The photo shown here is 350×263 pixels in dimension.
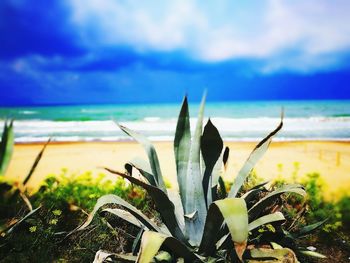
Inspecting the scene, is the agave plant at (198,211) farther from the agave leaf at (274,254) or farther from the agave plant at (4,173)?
the agave plant at (4,173)

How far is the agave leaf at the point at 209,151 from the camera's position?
9.50 ft

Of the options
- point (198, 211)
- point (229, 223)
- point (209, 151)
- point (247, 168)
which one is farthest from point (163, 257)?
point (247, 168)

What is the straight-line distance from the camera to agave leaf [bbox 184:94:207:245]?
113 inches

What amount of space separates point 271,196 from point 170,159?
798 centimetres

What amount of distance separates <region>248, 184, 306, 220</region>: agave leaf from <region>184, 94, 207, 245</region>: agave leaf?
1.15ft

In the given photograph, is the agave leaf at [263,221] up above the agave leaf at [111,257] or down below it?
above

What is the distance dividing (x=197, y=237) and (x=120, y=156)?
29.7ft

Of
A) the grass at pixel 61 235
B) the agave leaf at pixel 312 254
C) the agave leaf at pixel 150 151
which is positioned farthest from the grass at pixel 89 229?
the agave leaf at pixel 150 151

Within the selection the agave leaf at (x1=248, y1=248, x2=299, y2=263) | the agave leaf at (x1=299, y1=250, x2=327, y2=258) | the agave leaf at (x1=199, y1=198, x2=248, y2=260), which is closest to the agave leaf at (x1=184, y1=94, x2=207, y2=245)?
the agave leaf at (x1=199, y1=198, x2=248, y2=260)

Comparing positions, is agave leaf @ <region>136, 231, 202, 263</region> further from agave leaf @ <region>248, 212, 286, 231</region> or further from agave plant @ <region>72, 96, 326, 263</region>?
agave leaf @ <region>248, 212, 286, 231</region>

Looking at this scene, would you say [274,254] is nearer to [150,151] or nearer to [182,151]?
[182,151]

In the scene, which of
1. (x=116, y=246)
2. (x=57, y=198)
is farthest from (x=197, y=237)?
(x=57, y=198)

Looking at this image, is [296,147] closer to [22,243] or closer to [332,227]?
[332,227]

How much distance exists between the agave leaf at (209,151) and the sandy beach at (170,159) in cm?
436
